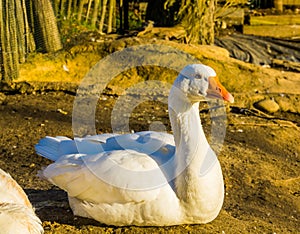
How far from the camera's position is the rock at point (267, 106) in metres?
8.65

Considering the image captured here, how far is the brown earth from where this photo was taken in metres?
5.64

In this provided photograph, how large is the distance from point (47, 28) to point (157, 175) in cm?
492

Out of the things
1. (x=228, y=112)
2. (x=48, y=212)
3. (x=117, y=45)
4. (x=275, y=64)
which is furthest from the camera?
(x=275, y=64)

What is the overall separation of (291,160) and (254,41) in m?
5.78

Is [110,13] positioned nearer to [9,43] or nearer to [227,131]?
[9,43]

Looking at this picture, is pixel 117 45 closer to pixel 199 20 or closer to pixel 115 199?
pixel 199 20

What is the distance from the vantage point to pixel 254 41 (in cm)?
1268

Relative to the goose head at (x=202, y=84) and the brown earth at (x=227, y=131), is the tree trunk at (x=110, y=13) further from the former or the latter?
the goose head at (x=202, y=84)

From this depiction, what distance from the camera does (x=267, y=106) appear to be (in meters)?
8.66

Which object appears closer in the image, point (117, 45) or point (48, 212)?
point (48, 212)

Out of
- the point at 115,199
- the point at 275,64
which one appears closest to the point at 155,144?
the point at 115,199

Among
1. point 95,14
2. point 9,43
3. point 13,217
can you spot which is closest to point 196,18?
point 95,14

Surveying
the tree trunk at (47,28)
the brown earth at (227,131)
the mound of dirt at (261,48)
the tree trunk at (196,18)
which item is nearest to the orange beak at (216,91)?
the brown earth at (227,131)

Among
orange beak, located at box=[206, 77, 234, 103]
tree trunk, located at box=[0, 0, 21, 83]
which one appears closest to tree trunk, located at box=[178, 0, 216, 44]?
tree trunk, located at box=[0, 0, 21, 83]
